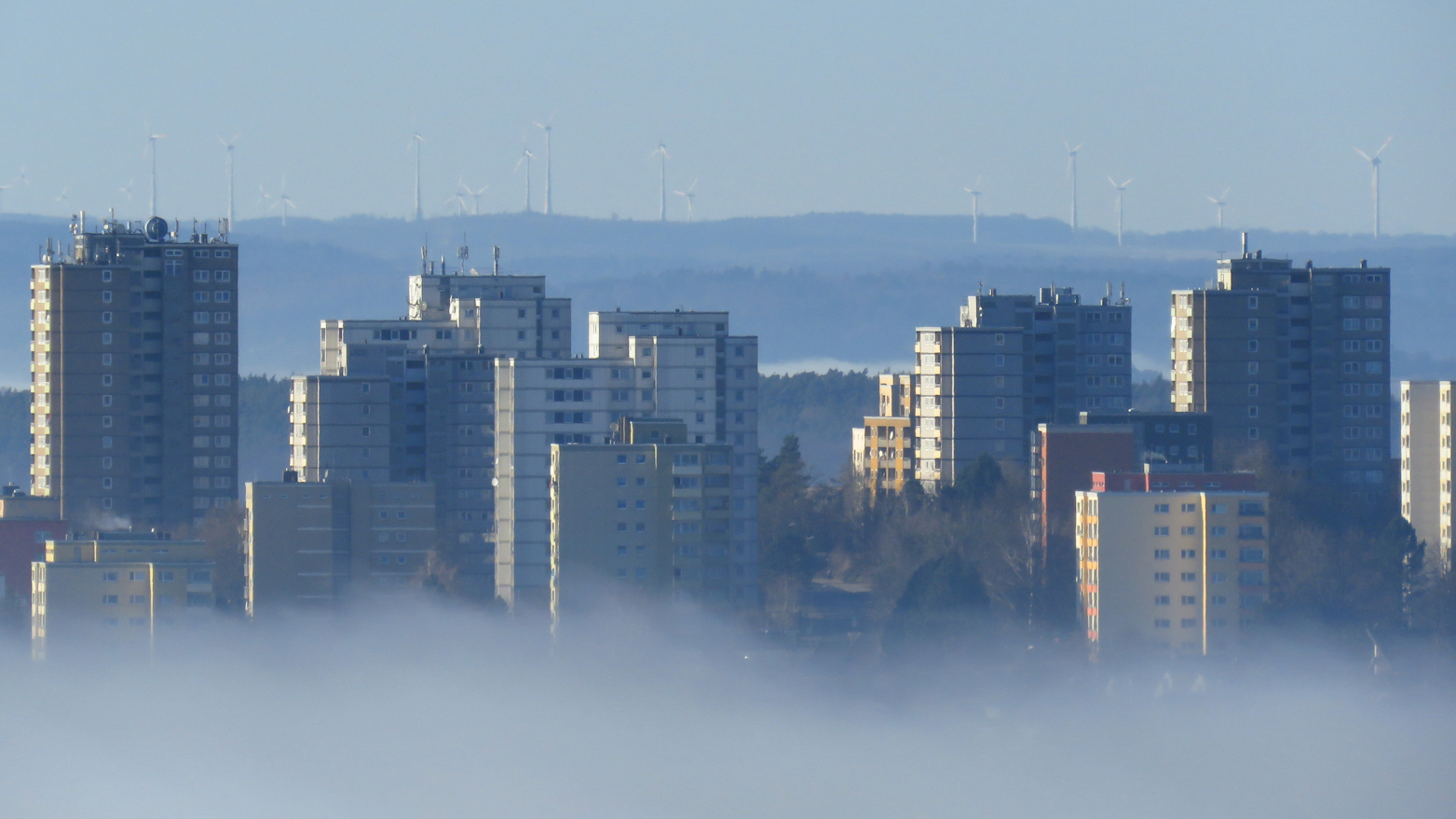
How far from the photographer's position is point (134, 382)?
10669 centimetres

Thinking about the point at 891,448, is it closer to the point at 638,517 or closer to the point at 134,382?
the point at 134,382

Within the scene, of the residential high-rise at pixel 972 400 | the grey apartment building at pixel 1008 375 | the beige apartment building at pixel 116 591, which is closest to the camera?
the beige apartment building at pixel 116 591

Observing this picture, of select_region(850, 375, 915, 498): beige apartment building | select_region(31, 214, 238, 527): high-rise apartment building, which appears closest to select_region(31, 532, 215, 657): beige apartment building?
select_region(31, 214, 238, 527): high-rise apartment building

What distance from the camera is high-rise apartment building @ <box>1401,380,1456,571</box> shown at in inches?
3949

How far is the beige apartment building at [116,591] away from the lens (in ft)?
283

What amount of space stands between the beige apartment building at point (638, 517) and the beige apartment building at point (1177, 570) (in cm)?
1132

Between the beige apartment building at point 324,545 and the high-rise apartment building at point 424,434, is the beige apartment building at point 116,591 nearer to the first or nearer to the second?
the beige apartment building at point 324,545

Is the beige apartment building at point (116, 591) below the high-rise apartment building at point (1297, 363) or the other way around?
below

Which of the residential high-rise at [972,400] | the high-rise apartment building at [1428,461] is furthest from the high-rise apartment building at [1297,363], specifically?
the residential high-rise at [972,400]

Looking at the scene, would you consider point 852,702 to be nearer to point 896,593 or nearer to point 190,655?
A: point 896,593

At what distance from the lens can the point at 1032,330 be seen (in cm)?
11381

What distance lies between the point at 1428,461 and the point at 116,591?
44.6 m

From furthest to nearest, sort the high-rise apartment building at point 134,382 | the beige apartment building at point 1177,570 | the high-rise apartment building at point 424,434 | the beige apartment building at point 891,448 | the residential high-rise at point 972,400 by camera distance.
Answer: the beige apartment building at point 891,448
the residential high-rise at point 972,400
the high-rise apartment building at point 134,382
the high-rise apartment building at point 424,434
the beige apartment building at point 1177,570

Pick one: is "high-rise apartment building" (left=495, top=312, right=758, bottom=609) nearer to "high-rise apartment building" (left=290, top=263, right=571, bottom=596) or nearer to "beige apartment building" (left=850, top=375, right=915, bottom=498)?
"high-rise apartment building" (left=290, top=263, right=571, bottom=596)
